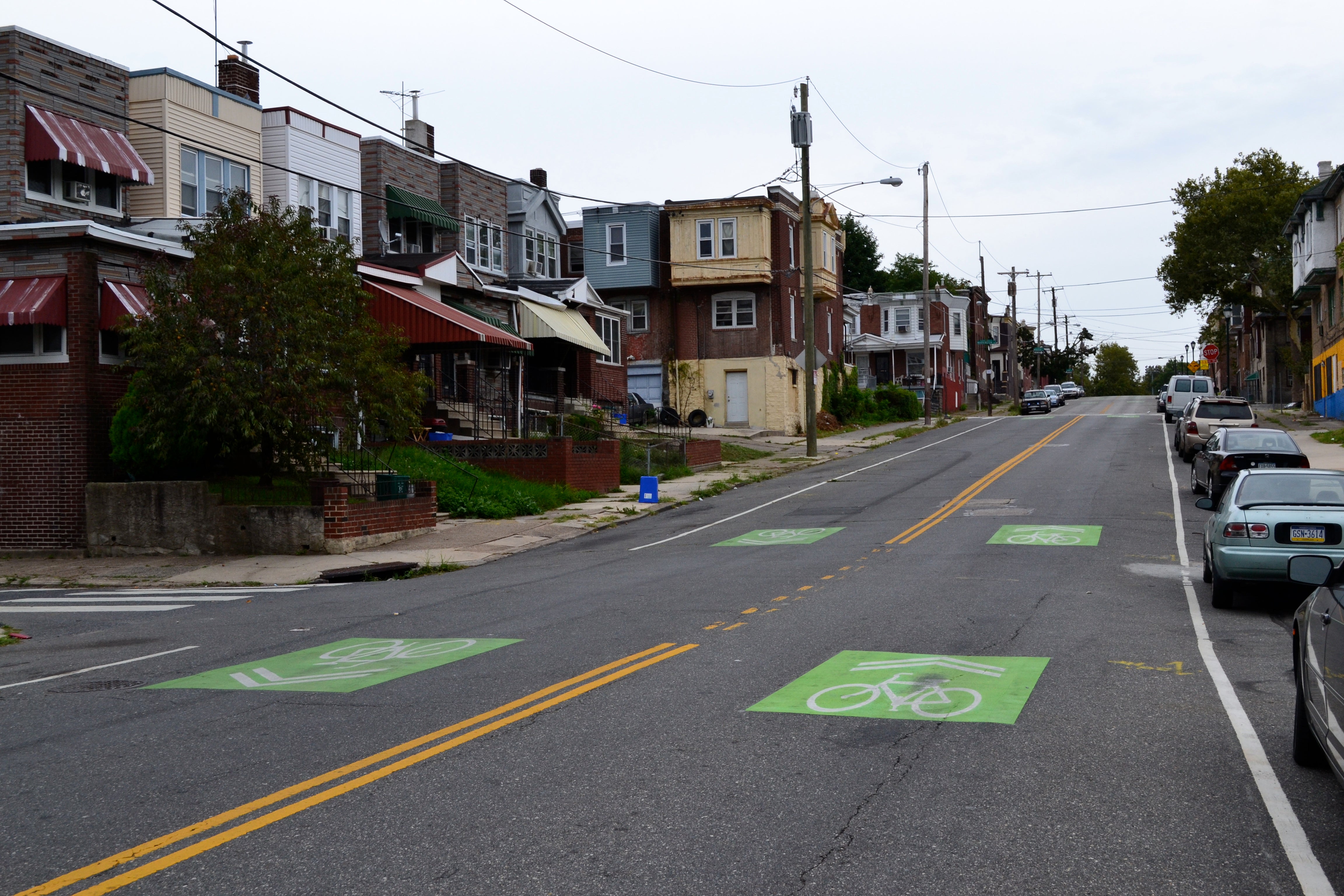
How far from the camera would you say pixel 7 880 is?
4.99 m

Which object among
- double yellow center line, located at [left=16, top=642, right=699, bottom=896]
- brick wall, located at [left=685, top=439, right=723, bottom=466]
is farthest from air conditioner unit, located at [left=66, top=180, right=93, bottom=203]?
double yellow center line, located at [left=16, top=642, right=699, bottom=896]

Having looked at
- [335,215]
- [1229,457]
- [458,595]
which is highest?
[335,215]

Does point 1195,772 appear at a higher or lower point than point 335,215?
lower

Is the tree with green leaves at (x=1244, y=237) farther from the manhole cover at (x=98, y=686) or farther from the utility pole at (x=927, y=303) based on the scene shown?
the manhole cover at (x=98, y=686)

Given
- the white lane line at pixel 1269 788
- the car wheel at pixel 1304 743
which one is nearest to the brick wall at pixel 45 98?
the white lane line at pixel 1269 788

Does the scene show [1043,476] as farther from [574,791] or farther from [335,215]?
[574,791]

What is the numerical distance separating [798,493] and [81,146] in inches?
702

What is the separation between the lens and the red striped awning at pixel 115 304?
824 inches

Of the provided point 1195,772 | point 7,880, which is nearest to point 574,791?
point 7,880

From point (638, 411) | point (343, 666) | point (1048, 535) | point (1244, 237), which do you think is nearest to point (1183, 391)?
point (1244, 237)

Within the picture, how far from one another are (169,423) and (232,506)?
5.63 feet

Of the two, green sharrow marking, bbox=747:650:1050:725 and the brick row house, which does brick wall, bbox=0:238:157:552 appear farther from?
green sharrow marking, bbox=747:650:1050:725

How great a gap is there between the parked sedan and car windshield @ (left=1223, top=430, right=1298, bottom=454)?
8866mm

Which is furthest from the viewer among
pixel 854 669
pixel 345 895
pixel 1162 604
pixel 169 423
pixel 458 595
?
pixel 169 423
